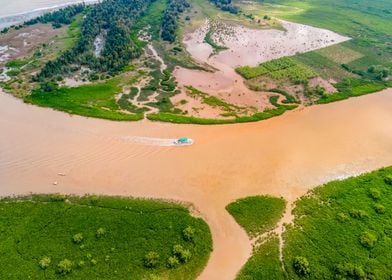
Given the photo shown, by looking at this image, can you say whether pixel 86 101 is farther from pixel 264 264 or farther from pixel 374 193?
pixel 374 193

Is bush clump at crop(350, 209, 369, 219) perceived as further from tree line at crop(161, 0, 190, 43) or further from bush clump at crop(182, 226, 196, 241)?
tree line at crop(161, 0, 190, 43)

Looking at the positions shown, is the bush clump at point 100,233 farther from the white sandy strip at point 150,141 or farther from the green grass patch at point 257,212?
the white sandy strip at point 150,141

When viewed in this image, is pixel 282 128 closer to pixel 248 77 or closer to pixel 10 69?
pixel 248 77

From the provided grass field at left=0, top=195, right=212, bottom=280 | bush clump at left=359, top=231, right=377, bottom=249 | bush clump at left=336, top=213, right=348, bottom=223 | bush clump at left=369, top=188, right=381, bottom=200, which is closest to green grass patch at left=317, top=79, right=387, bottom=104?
bush clump at left=369, top=188, right=381, bottom=200


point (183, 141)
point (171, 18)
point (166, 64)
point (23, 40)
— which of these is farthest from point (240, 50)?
point (23, 40)

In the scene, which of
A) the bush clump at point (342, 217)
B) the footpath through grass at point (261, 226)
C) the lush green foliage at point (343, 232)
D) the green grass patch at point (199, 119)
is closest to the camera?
the footpath through grass at point (261, 226)

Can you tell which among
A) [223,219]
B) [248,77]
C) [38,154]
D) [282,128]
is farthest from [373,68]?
[38,154]

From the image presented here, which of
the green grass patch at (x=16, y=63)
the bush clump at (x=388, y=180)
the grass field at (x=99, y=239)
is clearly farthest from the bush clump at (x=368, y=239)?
the green grass patch at (x=16, y=63)
